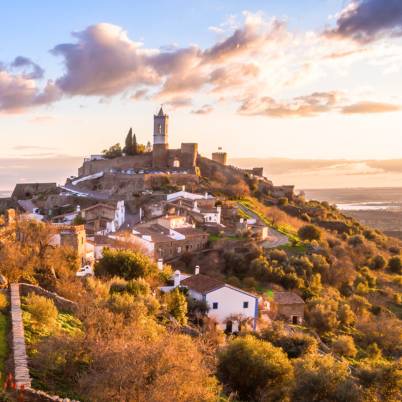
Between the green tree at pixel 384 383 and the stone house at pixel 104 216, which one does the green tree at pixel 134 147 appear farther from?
the green tree at pixel 384 383

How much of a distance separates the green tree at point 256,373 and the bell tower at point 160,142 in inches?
1974

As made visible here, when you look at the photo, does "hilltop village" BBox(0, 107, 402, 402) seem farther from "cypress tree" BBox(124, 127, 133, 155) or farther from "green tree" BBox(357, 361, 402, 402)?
"cypress tree" BBox(124, 127, 133, 155)

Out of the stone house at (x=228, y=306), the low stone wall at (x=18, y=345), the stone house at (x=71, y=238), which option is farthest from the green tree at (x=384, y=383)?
the stone house at (x=71, y=238)

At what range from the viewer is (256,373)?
12.5 metres

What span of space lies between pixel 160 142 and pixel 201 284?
134 feet

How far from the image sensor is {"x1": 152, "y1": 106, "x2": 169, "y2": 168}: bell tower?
6188cm

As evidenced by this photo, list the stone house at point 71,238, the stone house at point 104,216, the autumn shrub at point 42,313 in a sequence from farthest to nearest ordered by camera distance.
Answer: the stone house at point 104,216 → the stone house at point 71,238 → the autumn shrub at point 42,313

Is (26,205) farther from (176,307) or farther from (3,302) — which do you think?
(3,302)

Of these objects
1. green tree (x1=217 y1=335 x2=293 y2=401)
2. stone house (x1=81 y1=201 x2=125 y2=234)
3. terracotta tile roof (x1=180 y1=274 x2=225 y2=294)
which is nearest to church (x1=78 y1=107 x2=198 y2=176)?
stone house (x1=81 y1=201 x2=125 y2=234)

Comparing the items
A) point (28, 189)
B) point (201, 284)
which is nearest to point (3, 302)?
point (201, 284)

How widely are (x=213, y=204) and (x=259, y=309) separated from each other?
23.1 metres

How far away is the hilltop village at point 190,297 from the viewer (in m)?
9.23

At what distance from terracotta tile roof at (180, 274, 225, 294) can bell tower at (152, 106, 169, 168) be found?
38465 millimetres

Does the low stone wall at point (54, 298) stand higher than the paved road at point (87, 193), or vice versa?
the low stone wall at point (54, 298)
